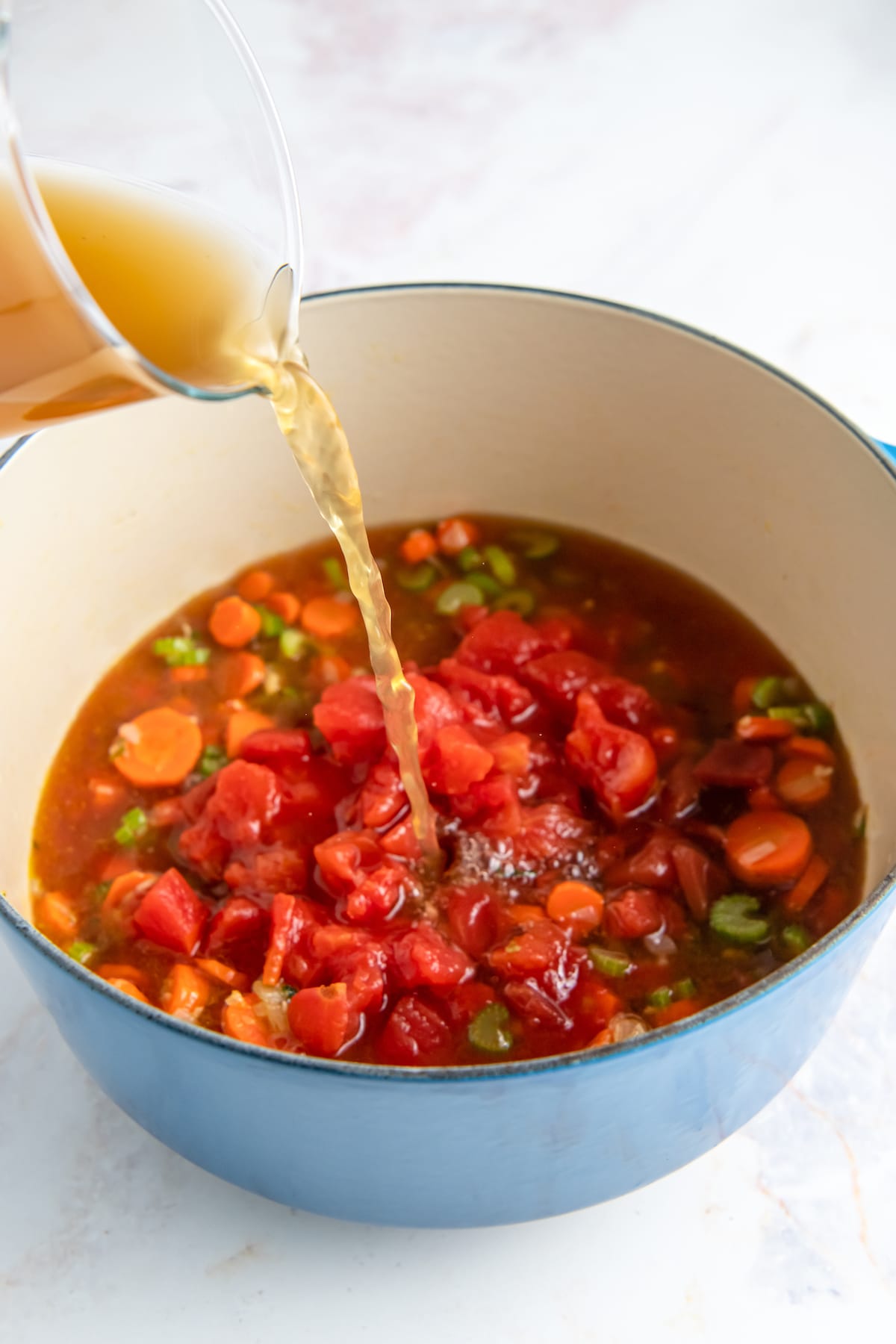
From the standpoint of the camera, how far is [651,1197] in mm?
2129

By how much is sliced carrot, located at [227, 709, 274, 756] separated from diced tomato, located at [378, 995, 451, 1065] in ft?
2.25

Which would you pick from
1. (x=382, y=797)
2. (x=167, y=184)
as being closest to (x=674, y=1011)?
(x=382, y=797)

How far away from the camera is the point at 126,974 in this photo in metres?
2.29

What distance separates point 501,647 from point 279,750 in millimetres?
461

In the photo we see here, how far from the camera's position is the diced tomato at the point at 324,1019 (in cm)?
209

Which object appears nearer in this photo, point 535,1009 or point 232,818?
point 535,1009

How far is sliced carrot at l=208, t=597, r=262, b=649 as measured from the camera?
9.34 ft

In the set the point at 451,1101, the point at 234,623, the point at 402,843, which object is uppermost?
the point at 234,623

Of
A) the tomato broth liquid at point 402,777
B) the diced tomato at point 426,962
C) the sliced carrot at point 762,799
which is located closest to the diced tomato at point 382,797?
the tomato broth liquid at point 402,777

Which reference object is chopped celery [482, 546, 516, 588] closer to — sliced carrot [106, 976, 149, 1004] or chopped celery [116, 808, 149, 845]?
chopped celery [116, 808, 149, 845]

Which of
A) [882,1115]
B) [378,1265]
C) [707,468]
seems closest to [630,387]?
[707,468]

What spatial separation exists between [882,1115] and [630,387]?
1381mm

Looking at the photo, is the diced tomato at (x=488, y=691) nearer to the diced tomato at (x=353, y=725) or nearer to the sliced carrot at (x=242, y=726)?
the diced tomato at (x=353, y=725)

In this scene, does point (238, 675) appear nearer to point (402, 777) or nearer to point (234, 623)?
point (234, 623)
